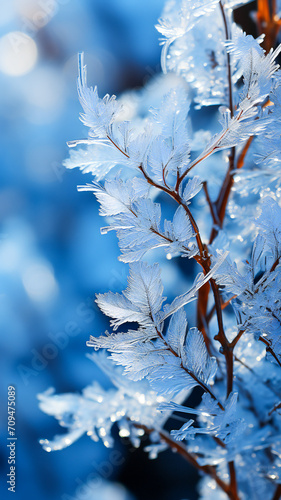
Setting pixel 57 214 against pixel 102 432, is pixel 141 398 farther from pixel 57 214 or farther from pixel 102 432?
pixel 57 214

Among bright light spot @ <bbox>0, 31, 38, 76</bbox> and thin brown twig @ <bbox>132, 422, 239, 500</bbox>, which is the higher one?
bright light spot @ <bbox>0, 31, 38, 76</bbox>

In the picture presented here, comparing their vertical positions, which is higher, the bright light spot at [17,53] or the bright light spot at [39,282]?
the bright light spot at [17,53]

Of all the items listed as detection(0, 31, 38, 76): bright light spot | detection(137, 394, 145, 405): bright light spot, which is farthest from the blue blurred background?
detection(137, 394, 145, 405): bright light spot

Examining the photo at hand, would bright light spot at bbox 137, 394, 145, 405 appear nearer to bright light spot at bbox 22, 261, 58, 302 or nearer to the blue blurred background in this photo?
the blue blurred background

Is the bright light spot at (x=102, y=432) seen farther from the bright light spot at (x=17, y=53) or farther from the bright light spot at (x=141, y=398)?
the bright light spot at (x=17, y=53)

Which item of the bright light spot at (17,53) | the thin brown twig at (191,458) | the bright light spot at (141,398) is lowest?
the thin brown twig at (191,458)

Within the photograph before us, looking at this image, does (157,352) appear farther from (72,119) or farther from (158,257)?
(72,119)

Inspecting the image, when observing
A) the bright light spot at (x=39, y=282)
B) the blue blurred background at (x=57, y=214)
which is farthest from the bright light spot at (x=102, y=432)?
the bright light spot at (x=39, y=282)
